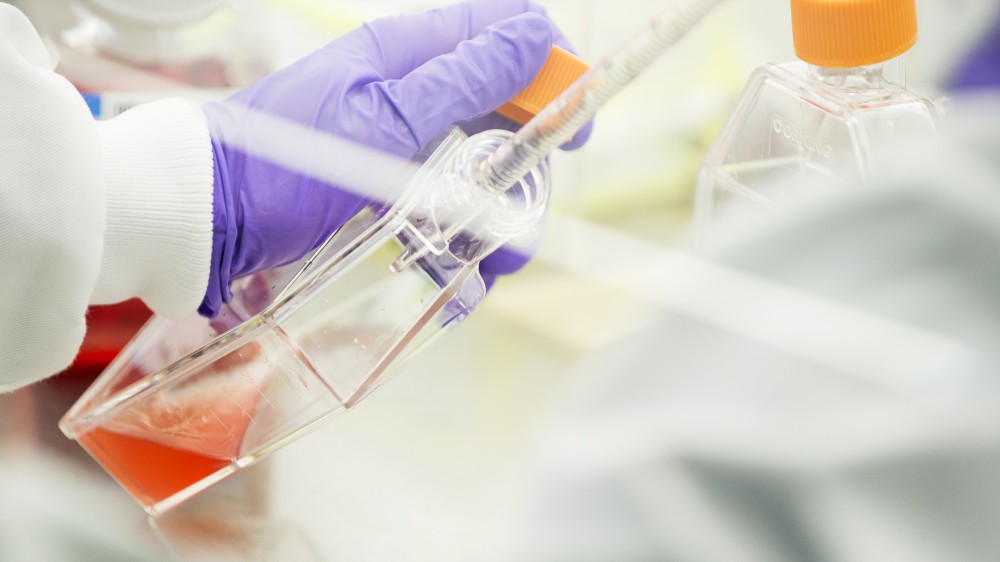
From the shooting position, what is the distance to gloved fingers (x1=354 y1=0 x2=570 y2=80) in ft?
2.35

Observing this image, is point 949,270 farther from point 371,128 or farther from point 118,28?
point 118,28

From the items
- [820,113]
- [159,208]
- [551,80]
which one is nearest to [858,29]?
[820,113]

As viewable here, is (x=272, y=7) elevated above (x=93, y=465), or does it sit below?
above

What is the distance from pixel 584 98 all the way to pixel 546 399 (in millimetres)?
327

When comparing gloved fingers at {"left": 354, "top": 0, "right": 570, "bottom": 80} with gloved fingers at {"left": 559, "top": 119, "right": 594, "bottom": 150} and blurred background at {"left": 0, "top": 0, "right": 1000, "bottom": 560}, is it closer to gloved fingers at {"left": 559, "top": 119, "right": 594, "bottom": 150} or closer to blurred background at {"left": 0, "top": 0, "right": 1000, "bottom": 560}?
gloved fingers at {"left": 559, "top": 119, "right": 594, "bottom": 150}

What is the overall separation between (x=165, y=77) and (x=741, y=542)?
2.66 ft

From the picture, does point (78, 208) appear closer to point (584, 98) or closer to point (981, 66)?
point (584, 98)

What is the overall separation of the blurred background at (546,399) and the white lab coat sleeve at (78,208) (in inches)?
6.0

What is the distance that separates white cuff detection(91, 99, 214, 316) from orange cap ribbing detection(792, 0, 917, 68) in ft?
1.30

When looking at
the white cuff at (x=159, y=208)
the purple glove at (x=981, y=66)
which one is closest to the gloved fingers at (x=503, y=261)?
the white cuff at (x=159, y=208)

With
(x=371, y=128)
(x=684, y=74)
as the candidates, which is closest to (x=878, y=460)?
(x=371, y=128)

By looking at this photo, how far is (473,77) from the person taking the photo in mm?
642

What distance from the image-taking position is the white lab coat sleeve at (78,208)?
1.90 ft

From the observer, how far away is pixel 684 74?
103cm
